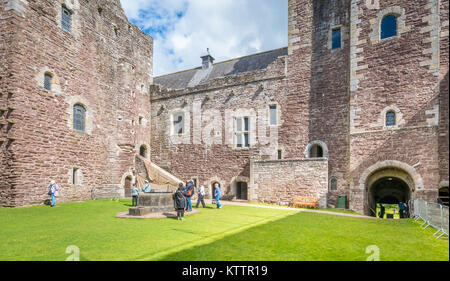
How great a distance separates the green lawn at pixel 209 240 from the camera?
5312 mm

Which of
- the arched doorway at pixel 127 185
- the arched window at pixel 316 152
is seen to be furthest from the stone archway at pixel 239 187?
the arched doorway at pixel 127 185

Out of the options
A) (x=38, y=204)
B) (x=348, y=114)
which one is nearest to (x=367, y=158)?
(x=348, y=114)

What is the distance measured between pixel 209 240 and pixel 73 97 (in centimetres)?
1351

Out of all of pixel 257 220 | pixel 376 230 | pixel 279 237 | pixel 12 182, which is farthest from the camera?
pixel 12 182

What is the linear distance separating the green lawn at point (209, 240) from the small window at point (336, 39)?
36.5 feet

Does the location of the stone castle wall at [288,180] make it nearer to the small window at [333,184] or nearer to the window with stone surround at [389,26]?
the small window at [333,184]

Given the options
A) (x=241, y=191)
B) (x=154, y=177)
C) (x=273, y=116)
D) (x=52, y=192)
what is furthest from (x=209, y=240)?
(x=154, y=177)

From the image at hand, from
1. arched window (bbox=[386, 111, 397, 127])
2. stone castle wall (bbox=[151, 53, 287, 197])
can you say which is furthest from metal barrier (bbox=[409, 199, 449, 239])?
stone castle wall (bbox=[151, 53, 287, 197])

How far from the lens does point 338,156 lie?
15758 millimetres

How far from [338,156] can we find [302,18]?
9.07 meters

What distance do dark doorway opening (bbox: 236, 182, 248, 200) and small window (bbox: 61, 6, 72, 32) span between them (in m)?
14.1

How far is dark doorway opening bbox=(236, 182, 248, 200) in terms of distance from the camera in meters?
18.5

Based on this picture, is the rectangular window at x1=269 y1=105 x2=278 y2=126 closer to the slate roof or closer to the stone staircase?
the slate roof
